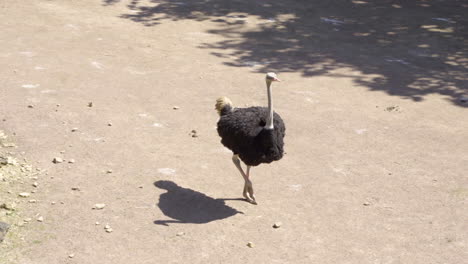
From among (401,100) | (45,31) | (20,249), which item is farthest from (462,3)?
(20,249)

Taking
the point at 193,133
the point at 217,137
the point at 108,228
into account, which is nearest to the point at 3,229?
the point at 108,228

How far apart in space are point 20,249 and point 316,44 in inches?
392

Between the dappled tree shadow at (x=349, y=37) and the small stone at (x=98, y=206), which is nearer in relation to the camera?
the small stone at (x=98, y=206)

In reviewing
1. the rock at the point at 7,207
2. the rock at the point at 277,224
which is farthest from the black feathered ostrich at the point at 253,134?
the rock at the point at 7,207

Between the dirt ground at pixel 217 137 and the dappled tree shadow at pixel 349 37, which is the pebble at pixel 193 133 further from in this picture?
the dappled tree shadow at pixel 349 37

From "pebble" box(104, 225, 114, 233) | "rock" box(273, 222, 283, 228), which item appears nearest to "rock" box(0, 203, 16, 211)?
"pebble" box(104, 225, 114, 233)

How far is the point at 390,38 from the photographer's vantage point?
1602 centimetres

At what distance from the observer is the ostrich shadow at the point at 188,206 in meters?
7.70

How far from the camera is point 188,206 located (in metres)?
7.96

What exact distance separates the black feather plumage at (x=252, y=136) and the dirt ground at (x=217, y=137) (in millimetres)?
681

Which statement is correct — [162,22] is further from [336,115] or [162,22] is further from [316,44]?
[336,115]

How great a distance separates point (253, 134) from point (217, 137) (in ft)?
7.24

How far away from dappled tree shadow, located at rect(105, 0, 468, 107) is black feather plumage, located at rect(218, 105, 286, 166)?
5138 millimetres

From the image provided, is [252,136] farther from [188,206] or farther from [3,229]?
[3,229]
